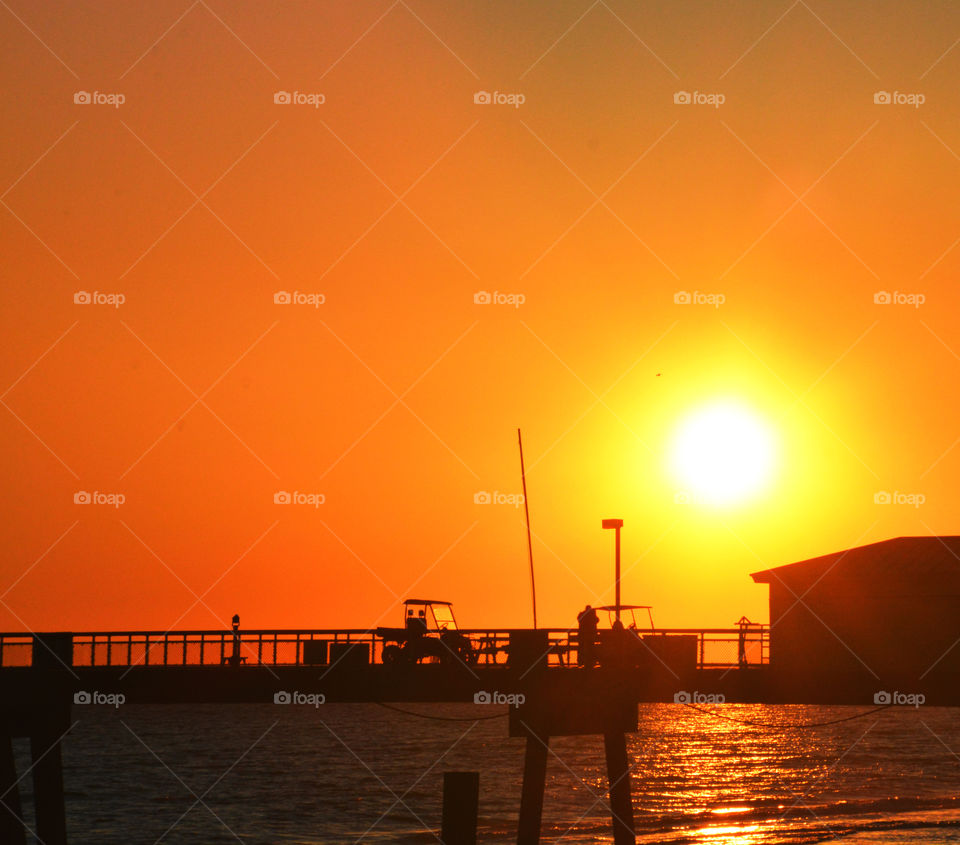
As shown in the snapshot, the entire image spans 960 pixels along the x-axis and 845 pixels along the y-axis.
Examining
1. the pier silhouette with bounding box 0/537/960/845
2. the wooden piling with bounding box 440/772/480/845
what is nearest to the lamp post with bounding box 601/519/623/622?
the pier silhouette with bounding box 0/537/960/845

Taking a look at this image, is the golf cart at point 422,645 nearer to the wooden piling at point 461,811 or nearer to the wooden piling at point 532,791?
the wooden piling at point 532,791

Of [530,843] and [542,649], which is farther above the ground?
[542,649]

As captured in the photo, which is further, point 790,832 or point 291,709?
point 291,709

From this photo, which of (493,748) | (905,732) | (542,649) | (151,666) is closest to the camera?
(542,649)

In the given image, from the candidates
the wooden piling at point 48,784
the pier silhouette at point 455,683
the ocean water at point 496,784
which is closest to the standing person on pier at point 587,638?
the pier silhouette at point 455,683

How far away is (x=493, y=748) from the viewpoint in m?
100

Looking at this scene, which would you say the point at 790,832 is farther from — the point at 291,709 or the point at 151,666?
the point at 291,709

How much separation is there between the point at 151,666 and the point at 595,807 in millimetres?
29792

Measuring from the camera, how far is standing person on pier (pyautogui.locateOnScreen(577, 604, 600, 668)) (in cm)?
2709

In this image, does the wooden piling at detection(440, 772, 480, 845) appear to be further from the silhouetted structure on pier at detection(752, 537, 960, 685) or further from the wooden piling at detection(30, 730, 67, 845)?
the silhouetted structure on pier at detection(752, 537, 960, 685)

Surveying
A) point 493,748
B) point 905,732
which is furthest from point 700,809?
point 905,732

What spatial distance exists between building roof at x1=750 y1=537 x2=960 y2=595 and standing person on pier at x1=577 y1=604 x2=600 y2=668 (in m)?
22.2

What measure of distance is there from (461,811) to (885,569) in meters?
30.8

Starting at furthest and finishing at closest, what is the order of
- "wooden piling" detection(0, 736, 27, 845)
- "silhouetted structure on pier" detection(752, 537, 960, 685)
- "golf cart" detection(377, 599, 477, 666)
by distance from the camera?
"silhouetted structure on pier" detection(752, 537, 960, 685)
"golf cart" detection(377, 599, 477, 666)
"wooden piling" detection(0, 736, 27, 845)
